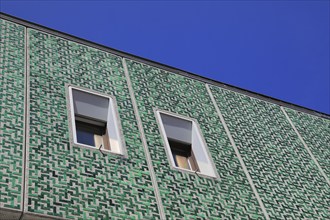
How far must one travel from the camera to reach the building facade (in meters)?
4.64

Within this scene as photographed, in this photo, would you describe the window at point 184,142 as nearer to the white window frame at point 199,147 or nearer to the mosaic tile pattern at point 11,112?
the white window frame at point 199,147

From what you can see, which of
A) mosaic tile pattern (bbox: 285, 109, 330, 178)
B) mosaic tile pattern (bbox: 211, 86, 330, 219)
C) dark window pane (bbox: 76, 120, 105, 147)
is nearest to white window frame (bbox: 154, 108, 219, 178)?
mosaic tile pattern (bbox: 211, 86, 330, 219)

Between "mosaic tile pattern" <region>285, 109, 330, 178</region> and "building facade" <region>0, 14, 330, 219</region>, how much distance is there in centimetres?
3

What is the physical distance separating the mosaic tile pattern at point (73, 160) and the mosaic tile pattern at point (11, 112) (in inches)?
4.5

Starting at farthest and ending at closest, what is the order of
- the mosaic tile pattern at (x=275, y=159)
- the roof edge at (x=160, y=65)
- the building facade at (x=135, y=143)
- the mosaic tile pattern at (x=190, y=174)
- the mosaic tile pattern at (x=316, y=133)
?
the mosaic tile pattern at (x=316, y=133), the roof edge at (x=160, y=65), the mosaic tile pattern at (x=275, y=159), the mosaic tile pattern at (x=190, y=174), the building facade at (x=135, y=143)

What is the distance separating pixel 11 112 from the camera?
5.11 metres

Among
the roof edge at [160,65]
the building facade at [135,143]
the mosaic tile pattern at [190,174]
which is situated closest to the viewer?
the building facade at [135,143]

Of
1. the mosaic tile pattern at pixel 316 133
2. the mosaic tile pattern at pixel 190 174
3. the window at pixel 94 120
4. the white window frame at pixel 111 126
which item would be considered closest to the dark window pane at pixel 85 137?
the window at pixel 94 120

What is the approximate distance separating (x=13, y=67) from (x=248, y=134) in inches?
127

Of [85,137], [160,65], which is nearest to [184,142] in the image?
[85,137]

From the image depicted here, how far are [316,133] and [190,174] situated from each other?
126 inches

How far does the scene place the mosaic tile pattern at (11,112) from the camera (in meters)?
4.29

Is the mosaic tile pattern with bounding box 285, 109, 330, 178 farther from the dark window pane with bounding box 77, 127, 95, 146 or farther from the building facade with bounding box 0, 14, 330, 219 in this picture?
the dark window pane with bounding box 77, 127, 95, 146

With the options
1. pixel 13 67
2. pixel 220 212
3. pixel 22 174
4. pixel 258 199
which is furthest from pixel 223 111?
pixel 22 174
